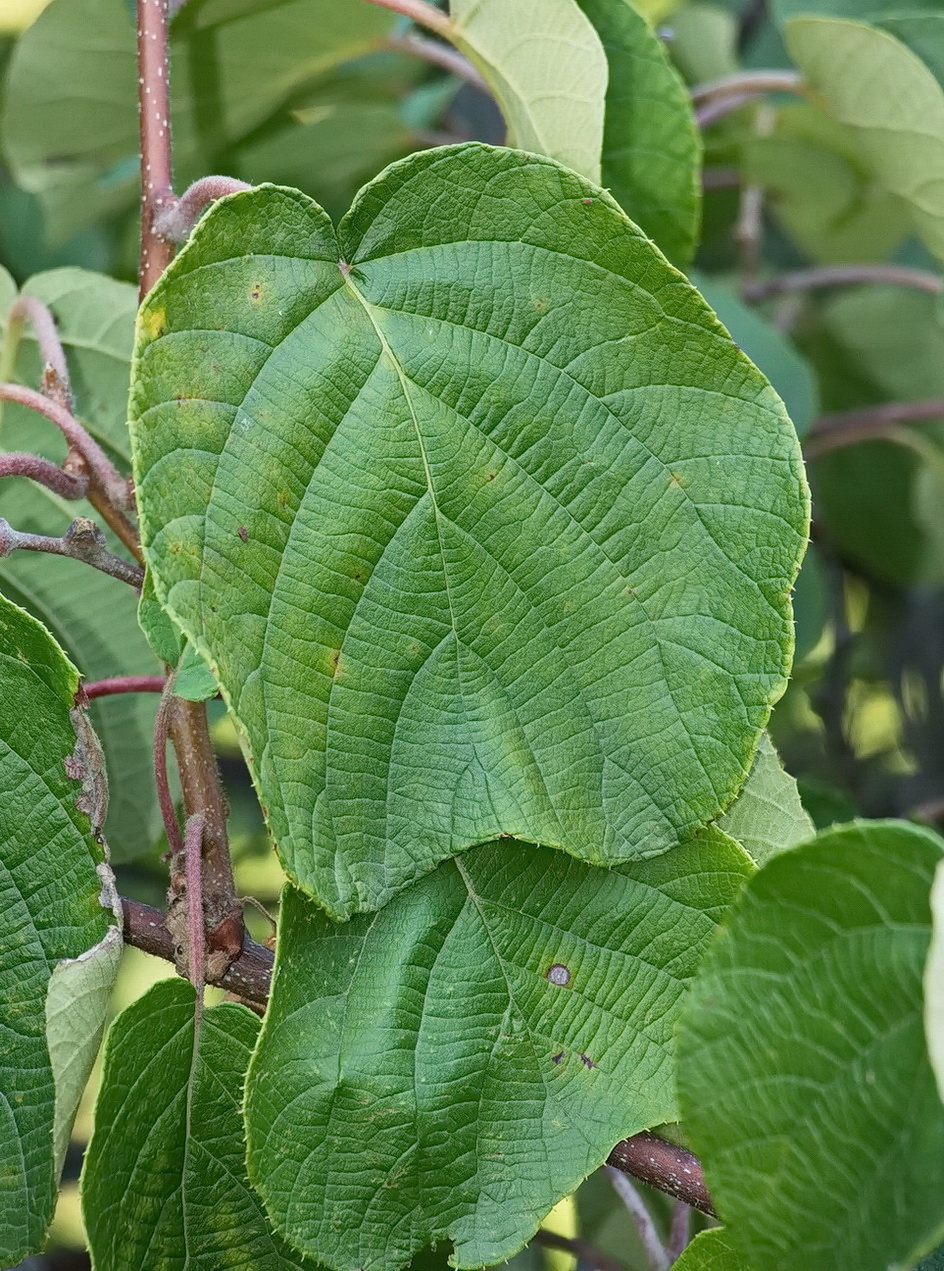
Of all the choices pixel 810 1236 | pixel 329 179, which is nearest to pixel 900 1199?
pixel 810 1236

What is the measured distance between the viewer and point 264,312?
546mm

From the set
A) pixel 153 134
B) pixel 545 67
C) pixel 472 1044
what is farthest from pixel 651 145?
pixel 472 1044

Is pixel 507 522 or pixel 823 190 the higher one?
pixel 507 522

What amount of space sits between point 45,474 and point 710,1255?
50cm

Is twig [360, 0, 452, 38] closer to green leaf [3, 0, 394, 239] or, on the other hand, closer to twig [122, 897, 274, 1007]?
green leaf [3, 0, 394, 239]

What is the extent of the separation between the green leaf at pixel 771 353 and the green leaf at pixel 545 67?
1.76 ft

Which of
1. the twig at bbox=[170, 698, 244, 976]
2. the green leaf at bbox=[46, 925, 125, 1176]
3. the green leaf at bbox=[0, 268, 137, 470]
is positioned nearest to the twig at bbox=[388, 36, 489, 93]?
the green leaf at bbox=[0, 268, 137, 470]

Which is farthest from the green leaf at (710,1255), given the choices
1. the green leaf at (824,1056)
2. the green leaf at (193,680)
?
the green leaf at (193,680)

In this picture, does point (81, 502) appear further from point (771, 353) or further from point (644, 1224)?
point (771, 353)

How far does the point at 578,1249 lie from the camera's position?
936 mm

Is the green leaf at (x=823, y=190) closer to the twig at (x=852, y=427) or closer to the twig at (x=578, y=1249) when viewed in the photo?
the twig at (x=852, y=427)

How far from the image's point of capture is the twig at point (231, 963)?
0.64m

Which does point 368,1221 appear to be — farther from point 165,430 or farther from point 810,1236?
point 165,430

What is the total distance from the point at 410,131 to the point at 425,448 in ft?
3.10
